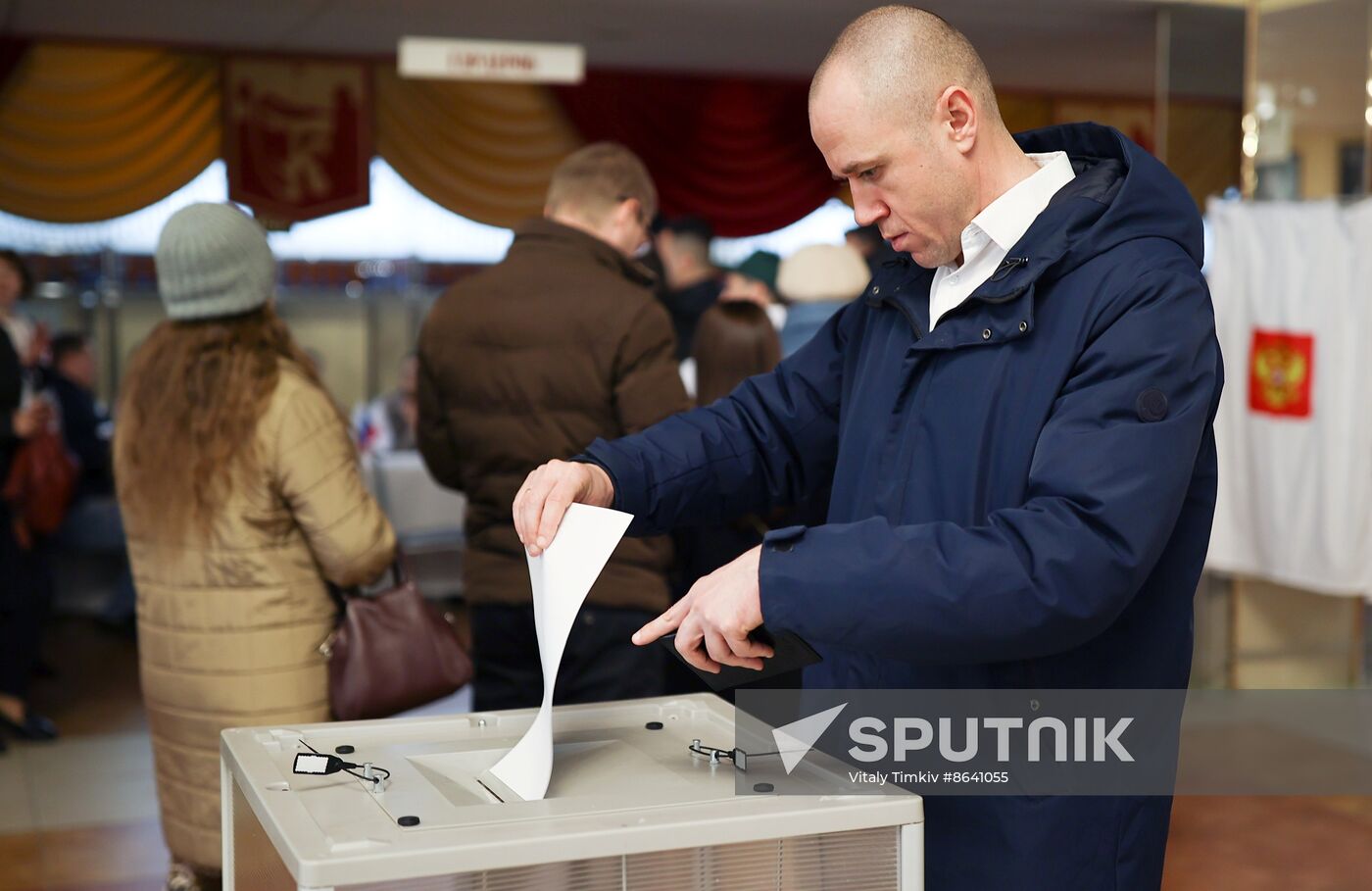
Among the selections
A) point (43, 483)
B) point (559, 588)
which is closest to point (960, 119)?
point (559, 588)

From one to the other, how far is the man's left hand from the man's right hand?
21 centimetres

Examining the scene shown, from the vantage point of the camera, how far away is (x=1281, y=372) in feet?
15.3

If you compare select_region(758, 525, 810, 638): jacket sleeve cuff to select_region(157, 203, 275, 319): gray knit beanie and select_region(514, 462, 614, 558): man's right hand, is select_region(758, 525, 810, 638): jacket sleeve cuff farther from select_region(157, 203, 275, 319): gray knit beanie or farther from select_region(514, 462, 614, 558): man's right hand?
select_region(157, 203, 275, 319): gray knit beanie

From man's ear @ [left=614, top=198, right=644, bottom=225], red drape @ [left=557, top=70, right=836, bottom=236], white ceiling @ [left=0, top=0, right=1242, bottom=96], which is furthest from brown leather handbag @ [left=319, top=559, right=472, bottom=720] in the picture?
red drape @ [left=557, top=70, right=836, bottom=236]

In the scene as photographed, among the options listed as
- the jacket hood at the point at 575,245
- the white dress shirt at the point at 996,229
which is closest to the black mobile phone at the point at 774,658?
the white dress shirt at the point at 996,229

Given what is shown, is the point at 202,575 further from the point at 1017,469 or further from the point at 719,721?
the point at 1017,469

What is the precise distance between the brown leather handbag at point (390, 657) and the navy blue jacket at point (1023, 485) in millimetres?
857

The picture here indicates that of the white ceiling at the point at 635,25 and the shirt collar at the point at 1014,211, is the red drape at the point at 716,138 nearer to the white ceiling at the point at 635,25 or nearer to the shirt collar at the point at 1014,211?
the white ceiling at the point at 635,25

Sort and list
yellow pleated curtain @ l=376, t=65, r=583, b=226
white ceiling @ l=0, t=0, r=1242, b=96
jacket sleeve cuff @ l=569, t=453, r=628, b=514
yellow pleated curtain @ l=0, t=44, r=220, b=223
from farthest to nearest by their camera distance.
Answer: yellow pleated curtain @ l=376, t=65, r=583, b=226 → yellow pleated curtain @ l=0, t=44, r=220, b=223 → white ceiling @ l=0, t=0, r=1242, b=96 → jacket sleeve cuff @ l=569, t=453, r=628, b=514

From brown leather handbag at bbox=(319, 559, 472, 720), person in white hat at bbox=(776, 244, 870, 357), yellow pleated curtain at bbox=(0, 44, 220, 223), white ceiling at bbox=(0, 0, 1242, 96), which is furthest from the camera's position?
yellow pleated curtain at bbox=(0, 44, 220, 223)

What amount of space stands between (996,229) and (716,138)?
21.3ft

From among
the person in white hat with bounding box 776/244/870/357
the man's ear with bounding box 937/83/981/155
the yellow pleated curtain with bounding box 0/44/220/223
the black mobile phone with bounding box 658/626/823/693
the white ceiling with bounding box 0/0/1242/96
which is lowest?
the black mobile phone with bounding box 658/626/823/693

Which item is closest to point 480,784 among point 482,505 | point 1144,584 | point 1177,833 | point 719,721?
point 719,721

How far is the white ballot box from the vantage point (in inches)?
41.8
